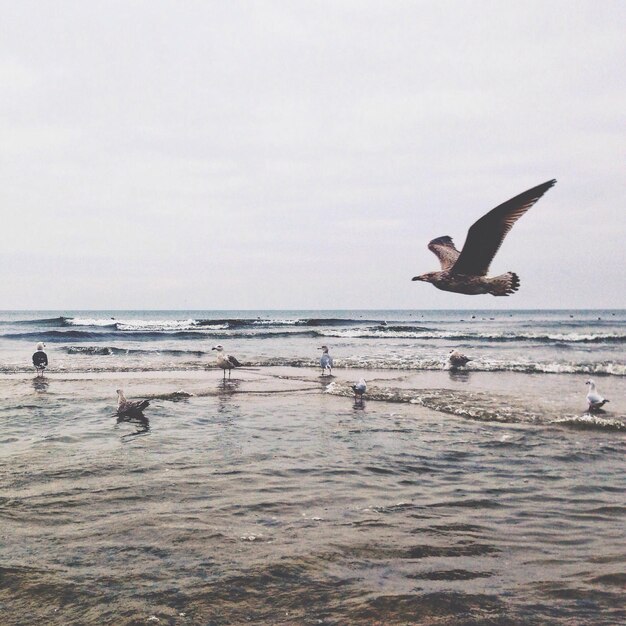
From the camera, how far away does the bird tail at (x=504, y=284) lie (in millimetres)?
6516

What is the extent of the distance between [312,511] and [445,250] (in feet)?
17.0

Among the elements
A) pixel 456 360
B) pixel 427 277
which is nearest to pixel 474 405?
pixel 427 277

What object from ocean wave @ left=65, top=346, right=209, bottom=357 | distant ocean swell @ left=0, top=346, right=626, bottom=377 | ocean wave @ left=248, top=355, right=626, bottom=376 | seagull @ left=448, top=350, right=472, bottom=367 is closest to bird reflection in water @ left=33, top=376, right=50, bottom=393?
distant ocean swell @ left=0, top=346, right=626, bottom=377

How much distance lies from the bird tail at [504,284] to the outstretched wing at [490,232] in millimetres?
187

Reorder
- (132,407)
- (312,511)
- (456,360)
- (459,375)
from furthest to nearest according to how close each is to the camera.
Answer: (456,360)
(459,375)
(132,407)
(312,511)

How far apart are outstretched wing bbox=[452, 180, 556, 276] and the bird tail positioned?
0.19 meters

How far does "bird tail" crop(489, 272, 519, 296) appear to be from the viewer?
6516 mm

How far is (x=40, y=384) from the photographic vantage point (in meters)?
14.5

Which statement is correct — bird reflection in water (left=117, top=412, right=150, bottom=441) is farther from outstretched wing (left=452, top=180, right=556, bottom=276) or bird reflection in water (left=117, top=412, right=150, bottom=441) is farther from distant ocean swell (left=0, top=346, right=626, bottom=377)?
distant ocean swell (left=0, top=346, right=626, bottom=377)

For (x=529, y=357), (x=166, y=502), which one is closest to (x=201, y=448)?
(x=166, y=502)

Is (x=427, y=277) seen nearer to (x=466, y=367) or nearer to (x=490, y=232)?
(x=490, y=232)

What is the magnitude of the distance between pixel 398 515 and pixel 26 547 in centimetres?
299

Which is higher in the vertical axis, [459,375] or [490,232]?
[490,232]

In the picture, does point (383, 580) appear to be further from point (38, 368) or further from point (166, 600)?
point (38, 368)
